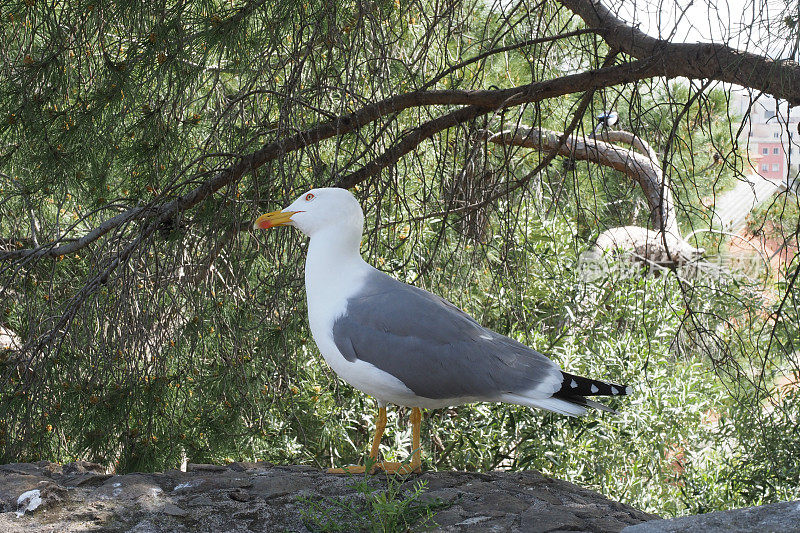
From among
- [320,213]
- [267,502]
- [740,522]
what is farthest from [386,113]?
[740,522]

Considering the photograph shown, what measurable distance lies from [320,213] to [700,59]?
1221 mm

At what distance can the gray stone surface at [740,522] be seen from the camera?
186 cm

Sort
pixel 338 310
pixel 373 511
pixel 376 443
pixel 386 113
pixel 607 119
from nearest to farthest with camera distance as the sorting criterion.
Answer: pixel 373 511 → pixel 338 310 → pixel 376 443 → pixel 386 113 → pixel 607 119

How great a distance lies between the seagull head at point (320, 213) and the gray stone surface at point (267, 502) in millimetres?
724

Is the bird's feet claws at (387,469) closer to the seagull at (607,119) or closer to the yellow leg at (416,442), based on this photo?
the yellow leg at (416,442)

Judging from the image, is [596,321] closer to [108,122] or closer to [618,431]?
[618,431]

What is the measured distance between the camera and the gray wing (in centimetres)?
228

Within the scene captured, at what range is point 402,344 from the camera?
7.54ft

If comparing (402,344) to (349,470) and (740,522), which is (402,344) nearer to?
(349,470)

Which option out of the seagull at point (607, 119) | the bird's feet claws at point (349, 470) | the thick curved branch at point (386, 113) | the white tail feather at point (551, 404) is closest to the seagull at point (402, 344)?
the white tail feather at point (551, 404)

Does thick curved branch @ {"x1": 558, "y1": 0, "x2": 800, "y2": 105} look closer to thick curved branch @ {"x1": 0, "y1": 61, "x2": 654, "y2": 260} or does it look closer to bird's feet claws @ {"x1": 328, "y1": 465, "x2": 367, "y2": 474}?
thick curved branch @ {"x1": 0, "y1": 61, "x2": 654, "y2": 260}

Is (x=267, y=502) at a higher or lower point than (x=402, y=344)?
lower

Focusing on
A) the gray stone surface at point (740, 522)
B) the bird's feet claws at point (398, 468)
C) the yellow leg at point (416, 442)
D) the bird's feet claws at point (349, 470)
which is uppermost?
the yellow leg at point (416, 442)

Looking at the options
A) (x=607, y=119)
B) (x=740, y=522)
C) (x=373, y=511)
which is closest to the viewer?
(x=740, y=522)
